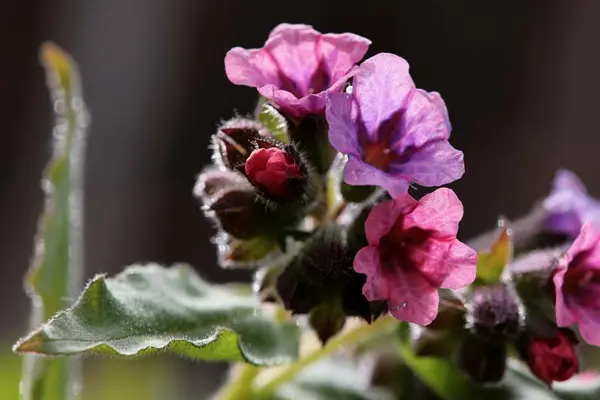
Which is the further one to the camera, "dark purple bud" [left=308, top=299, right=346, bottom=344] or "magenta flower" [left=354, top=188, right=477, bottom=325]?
"dark purple bud" [left=308, top=299, right=346, bottom=344]

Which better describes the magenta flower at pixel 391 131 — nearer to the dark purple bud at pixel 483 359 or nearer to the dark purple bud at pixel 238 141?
the dark purple bud at pixel 238 141

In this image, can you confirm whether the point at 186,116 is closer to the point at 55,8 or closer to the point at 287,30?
the point at 55,8

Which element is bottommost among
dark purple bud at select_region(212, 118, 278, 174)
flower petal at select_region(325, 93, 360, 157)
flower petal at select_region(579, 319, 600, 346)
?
flower petal at select_region(579, 319, 600, 346)

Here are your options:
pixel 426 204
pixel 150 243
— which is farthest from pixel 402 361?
pixel 150 243

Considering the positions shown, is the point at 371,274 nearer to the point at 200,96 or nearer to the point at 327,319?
the point at 327,319

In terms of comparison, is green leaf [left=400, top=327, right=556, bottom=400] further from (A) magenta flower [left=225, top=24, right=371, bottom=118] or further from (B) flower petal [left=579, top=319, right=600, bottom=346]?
(A) magenta flower [left=225, top=24, right=371, bottom=118]

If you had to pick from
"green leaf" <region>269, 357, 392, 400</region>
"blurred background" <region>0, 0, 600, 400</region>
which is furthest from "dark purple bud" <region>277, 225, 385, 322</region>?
"blurred background" <region>0, 0, 600, 400</region>

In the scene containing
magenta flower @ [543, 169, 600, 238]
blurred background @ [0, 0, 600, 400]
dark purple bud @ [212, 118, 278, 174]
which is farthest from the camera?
blurred background @ [0, 0, 600, 400]
